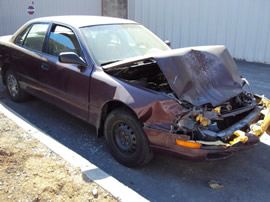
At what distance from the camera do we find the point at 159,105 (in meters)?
3.07

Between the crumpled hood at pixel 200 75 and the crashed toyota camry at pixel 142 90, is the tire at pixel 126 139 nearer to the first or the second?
the crashed toyota camry at pixel 142 90

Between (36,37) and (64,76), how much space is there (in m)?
1.30

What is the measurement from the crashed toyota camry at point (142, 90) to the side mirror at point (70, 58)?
13mm

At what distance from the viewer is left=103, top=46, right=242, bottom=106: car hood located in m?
3.20

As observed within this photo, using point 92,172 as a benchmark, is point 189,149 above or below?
above

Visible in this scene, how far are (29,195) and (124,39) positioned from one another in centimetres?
253

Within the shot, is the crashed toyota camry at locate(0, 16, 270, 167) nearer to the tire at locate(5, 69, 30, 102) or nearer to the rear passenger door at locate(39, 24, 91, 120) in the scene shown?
the rear passenger door at locate(39, 24, 91, 120)

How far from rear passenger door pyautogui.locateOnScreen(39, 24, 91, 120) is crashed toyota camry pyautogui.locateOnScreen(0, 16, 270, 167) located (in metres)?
0.01

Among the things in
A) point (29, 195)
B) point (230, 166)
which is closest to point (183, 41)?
point (230, 166)

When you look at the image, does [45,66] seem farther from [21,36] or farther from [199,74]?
[199,74]

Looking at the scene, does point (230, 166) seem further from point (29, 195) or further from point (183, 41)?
point (183, 41)

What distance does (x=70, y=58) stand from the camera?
3703 millimetres

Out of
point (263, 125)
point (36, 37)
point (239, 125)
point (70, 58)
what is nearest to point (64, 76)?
point (70, 58)

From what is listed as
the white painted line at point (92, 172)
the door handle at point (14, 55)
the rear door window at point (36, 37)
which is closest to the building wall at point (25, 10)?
the door handle at point (14, 55)
